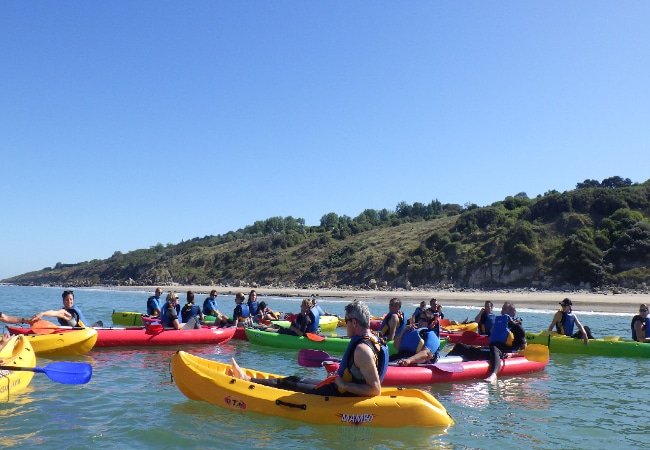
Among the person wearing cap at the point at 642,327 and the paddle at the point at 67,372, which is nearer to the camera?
the paddle at the point at 67,372

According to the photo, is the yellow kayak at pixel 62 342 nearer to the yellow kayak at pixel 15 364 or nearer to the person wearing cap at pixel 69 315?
the person wearing cap at pixel 69 315

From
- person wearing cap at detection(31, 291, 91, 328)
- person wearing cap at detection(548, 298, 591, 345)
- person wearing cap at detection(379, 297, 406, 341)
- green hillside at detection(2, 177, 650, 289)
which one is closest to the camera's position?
person wearing cap at detection(379, 297, 406, 341)

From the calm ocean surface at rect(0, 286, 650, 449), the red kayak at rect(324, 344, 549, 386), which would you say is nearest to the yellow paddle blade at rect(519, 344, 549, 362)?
the red kayak at rect(324, 344, 549, 386)

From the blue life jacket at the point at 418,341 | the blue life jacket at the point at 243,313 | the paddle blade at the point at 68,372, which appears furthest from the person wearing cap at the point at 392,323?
the blue life jacket at the point at 243,313

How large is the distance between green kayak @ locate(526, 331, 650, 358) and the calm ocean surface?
4.71 feet

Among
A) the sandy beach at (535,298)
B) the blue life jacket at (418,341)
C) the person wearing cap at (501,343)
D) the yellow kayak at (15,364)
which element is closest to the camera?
the yellow kayak at (15,364)

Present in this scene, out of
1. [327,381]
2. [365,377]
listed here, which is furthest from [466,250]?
[365,377]

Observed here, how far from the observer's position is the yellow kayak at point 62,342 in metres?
10.6

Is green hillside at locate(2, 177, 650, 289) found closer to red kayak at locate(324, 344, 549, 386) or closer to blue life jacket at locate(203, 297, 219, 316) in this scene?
red kayak at locate(324, 344, 549, 386)

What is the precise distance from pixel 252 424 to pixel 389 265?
3890cm

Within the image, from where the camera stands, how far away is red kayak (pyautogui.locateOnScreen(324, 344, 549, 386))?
27.7 feet

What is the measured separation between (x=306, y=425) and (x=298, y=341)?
667 centimetres

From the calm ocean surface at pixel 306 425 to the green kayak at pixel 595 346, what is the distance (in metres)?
1.44

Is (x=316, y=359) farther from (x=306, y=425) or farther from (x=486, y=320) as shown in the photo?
(x=486, y=320)
